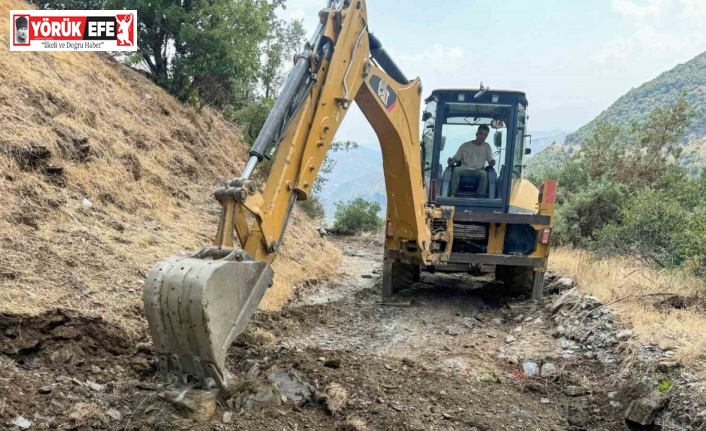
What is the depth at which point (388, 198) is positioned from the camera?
629cm

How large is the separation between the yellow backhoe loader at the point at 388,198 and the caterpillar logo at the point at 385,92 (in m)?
0.02

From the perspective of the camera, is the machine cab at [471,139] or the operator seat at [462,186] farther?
the operator seat at [462,186]

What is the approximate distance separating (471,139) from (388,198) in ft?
7.09

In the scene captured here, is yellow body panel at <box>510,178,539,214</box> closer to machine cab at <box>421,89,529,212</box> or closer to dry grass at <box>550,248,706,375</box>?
machine cab at <box>421,89,529,212</box>

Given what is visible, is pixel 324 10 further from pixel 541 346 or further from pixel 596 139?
pixel 596 139

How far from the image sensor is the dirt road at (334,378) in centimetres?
322

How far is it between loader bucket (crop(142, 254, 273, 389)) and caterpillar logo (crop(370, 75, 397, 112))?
2.44 m

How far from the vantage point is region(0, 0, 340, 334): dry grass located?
4812 mm

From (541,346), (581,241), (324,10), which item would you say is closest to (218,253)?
(324,10)

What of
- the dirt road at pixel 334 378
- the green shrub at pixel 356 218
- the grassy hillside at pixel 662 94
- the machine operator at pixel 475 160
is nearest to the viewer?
the dirt road at pixel 334 378

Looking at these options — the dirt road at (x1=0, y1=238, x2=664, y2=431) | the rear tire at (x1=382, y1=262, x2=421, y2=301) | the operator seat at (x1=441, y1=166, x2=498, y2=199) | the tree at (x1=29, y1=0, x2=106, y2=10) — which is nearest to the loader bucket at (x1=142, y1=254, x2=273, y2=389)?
the dirt road at (x1=0, y1=238, x2=664, y2=431)

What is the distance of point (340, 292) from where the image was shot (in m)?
8.31

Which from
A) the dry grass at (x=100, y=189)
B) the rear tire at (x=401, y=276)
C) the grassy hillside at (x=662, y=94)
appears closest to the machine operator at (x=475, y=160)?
the rear tire at (x=401, y=276)

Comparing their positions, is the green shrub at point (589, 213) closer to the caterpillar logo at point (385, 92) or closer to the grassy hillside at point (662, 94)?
the caterpillar logo at point (385, 92)
